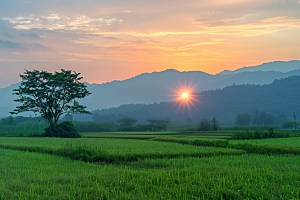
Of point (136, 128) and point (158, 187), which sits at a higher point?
A: point (158, 187)

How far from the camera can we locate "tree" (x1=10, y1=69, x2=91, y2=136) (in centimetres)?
4209

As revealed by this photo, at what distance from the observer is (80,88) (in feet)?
151

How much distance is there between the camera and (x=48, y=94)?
4291 centimetres

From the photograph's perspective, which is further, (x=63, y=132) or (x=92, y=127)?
(x=92, y=127)

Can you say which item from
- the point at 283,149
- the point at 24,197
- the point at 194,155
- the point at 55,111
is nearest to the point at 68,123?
the point at 55,111

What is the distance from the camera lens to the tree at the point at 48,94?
42.1 meters

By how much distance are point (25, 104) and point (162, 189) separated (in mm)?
41735

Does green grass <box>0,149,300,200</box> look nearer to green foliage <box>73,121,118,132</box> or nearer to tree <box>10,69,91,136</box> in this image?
tree <box>10,69,91,136</box>

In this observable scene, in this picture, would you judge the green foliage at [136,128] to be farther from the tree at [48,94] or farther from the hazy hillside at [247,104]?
the hazy hillside at [247,104]

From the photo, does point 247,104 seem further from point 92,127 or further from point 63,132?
point 63,132

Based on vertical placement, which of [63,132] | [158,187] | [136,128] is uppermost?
[158,187]

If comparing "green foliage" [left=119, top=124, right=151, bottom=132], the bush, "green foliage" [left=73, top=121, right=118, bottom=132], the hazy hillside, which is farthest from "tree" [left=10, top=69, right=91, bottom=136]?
the hazy hillside

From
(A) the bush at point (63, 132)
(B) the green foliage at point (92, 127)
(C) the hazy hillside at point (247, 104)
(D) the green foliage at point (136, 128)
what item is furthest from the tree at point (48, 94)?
(C) the hazy hillside at point (247, 104)

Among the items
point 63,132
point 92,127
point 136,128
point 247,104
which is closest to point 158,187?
point 63,132
